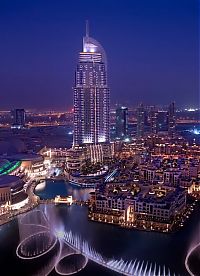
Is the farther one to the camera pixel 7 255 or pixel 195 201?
pixel 195 201

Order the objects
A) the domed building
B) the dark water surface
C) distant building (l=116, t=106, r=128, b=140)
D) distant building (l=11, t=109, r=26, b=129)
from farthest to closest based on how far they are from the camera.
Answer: distant building (l=11, t=109, r=26, b=129), distant building (l=116, t=106, r=128, b=140), the domed building, the dark water surface

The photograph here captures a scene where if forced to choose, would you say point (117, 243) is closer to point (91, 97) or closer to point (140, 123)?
point (91, 97)

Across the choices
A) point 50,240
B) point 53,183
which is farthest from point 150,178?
point 50,240

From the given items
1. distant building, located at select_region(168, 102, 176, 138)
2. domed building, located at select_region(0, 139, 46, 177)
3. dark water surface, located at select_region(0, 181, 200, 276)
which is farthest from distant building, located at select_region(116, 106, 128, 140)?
dark water surface, located at select_region(0, 181, 200, 276)

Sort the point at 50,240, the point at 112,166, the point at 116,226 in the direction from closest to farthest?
the point at 50,240
the point at 116,226
the point at 112,166

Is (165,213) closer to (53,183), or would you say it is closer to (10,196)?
(10,196)

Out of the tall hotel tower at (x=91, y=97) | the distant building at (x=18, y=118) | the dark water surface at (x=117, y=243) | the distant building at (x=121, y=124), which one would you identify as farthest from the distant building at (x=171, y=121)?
the dark water surface at (x=117, y=243)

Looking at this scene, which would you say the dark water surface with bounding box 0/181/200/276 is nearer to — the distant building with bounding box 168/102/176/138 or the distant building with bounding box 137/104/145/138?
the distant building with bounding box 137/104/145/138

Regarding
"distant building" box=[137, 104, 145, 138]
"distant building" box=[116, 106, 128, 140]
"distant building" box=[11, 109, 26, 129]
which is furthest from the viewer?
"distant building" box=[11, 109, 26, 129]
